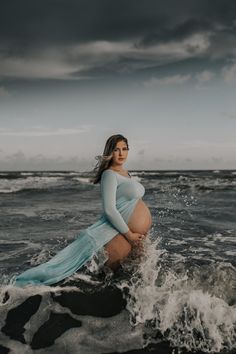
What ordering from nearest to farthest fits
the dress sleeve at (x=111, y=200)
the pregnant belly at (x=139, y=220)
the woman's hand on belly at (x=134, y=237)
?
the dress sleeve at (x=111, y=200) → the woman's hand on belly at (x=134, y=237) → the pregnant belly at (x=139, y=220)

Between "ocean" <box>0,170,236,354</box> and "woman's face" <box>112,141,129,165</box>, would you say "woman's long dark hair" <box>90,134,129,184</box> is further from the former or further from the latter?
"ocean" <box>0,170,236,354</box>

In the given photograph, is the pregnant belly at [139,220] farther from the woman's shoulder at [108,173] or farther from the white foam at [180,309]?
the woman's shoulder at [108,173]

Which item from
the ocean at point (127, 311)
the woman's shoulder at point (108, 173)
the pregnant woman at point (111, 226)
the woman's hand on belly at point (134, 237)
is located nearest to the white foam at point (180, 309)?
the ocean at point (127, 311)

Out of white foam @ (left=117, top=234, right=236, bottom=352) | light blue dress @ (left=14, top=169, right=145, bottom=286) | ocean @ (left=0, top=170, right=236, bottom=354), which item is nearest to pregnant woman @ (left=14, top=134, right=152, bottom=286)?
light blue dress @ (left=14, top=169, right=145, bottom=286)

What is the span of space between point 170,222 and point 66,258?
7.68m

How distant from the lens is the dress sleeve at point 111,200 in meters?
5.14

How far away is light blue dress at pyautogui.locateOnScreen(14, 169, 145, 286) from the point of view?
519 cm

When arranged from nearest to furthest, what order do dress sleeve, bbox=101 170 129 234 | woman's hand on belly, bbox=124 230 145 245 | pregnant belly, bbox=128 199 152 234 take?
dress sleeve, bbox=101 170 129 234, woman's hand on belly, bbox=124 230 145 245, pregnant belly, bbox=128 199 152 234

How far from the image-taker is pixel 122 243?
17.7 feet

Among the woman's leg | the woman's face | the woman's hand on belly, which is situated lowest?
the woman's leg

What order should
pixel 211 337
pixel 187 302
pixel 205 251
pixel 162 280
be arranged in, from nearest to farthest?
pixel 211 337 < pixel 187 302 < pixel 162 280 < pixel 205 251

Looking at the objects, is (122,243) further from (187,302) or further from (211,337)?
(211,337)

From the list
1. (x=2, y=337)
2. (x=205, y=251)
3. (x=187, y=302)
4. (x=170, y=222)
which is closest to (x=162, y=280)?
(x=187, y=302)

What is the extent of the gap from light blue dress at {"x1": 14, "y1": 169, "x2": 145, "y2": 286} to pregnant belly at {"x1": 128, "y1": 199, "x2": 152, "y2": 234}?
2.2 inches
